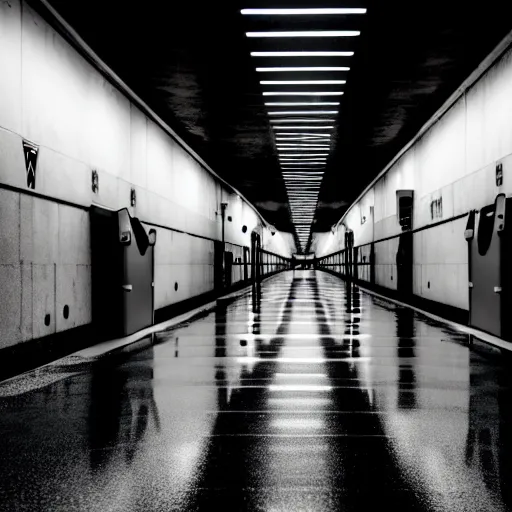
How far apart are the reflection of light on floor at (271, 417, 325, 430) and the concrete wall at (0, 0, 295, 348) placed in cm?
276

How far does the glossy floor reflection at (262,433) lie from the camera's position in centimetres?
226

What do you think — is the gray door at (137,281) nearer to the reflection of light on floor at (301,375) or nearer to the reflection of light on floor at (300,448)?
the reflection of light on floor at (301,375)

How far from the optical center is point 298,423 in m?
3.26

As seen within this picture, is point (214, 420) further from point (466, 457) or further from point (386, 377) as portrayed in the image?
point (386, 377)

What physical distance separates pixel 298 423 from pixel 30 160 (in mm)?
3657

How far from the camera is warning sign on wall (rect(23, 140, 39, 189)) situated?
524 cm

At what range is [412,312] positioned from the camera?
1016 cm

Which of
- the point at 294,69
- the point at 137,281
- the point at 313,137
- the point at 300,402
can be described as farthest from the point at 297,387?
the point at 313,137

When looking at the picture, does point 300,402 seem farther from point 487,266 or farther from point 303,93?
point 303,93

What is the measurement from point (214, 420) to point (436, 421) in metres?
1.30

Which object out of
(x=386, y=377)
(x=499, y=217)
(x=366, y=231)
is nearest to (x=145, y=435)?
(x=386, y=377)

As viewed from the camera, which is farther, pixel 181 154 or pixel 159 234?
pixel 181 154

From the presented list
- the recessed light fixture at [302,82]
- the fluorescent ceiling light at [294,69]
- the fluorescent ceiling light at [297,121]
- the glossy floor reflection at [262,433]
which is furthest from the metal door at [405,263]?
the glossy floor reflection at [262,433]

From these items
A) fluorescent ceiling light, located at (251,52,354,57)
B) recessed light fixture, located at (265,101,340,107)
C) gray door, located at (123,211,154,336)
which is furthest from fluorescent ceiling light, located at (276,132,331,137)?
gray door, located at (123,211,154,336)
